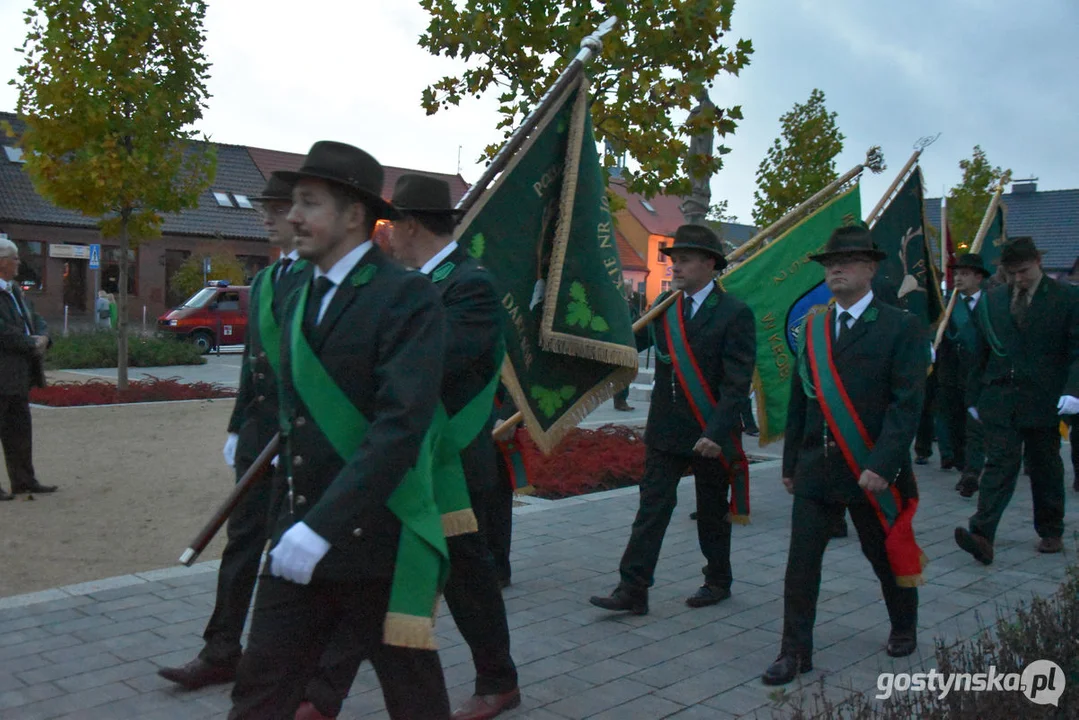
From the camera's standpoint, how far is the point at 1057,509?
23.2 feet

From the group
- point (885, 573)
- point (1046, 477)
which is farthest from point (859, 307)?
point (1046, 477)

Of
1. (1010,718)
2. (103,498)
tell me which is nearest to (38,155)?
(103,498)

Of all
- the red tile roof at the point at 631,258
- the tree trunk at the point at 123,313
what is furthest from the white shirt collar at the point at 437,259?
the red tile roof at the point at 631,258

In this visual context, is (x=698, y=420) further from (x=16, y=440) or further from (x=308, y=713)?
(x=16, y=440)

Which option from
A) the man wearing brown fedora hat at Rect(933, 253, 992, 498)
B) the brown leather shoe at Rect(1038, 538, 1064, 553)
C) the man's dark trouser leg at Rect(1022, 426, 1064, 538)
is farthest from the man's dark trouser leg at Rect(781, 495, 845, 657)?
the man wearing brown fedora hat at Rect(933, 253, 992, 498)

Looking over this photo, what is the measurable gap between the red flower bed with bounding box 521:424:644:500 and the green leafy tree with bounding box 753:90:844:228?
20.7 feet

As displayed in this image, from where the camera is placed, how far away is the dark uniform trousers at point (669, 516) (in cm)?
552

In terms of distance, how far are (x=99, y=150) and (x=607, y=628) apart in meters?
11.9

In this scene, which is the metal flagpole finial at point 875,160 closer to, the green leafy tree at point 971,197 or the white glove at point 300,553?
the white glove at point 300,553

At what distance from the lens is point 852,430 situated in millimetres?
4695

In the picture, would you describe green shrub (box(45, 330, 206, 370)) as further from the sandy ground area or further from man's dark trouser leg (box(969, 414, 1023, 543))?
man's dark trouser leg (box(969, 414, 1023, 543))

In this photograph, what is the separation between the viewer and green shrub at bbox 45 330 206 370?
21.1 metres

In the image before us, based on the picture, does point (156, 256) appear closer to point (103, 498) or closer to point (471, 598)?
point (103, 498)

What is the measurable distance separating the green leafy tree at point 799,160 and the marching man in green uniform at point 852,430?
11774 millimetres
